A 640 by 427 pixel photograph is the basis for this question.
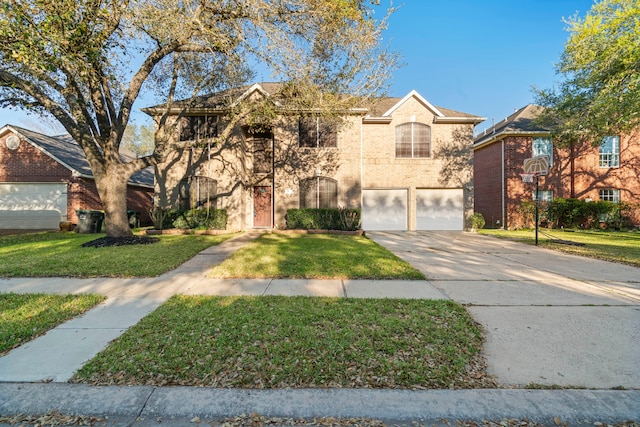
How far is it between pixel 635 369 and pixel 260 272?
18.0 ft

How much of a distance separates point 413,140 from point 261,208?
9427 mm

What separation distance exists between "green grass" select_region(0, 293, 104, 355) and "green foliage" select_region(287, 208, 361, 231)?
971cm

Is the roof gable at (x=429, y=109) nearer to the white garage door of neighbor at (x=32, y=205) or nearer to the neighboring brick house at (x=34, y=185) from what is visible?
the neighboring brick house at (x=34, y=185)

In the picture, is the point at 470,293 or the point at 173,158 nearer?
the point at 470,293

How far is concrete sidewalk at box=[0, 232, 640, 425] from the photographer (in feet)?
7.27

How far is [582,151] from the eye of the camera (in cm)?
1773

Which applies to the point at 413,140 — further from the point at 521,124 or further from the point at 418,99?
the point at 521,124

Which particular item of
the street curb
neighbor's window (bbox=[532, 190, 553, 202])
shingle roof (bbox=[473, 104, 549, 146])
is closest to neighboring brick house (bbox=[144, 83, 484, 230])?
shingle roof (bbox=[473, 104, 549, 146])

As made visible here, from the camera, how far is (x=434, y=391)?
7.81 feet

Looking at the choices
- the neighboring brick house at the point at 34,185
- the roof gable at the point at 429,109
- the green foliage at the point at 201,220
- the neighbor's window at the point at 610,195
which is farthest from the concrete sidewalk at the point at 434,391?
the neighbor's window at the point at 610,195

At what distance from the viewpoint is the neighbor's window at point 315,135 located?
14992mm

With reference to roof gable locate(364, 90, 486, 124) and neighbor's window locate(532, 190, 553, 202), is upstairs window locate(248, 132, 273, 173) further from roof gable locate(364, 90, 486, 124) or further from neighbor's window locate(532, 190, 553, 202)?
neighbor's window locate(532, 190, 553, 202)

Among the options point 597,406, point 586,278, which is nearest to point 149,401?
point 597,406

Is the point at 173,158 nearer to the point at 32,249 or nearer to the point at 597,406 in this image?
the point at 32,249
